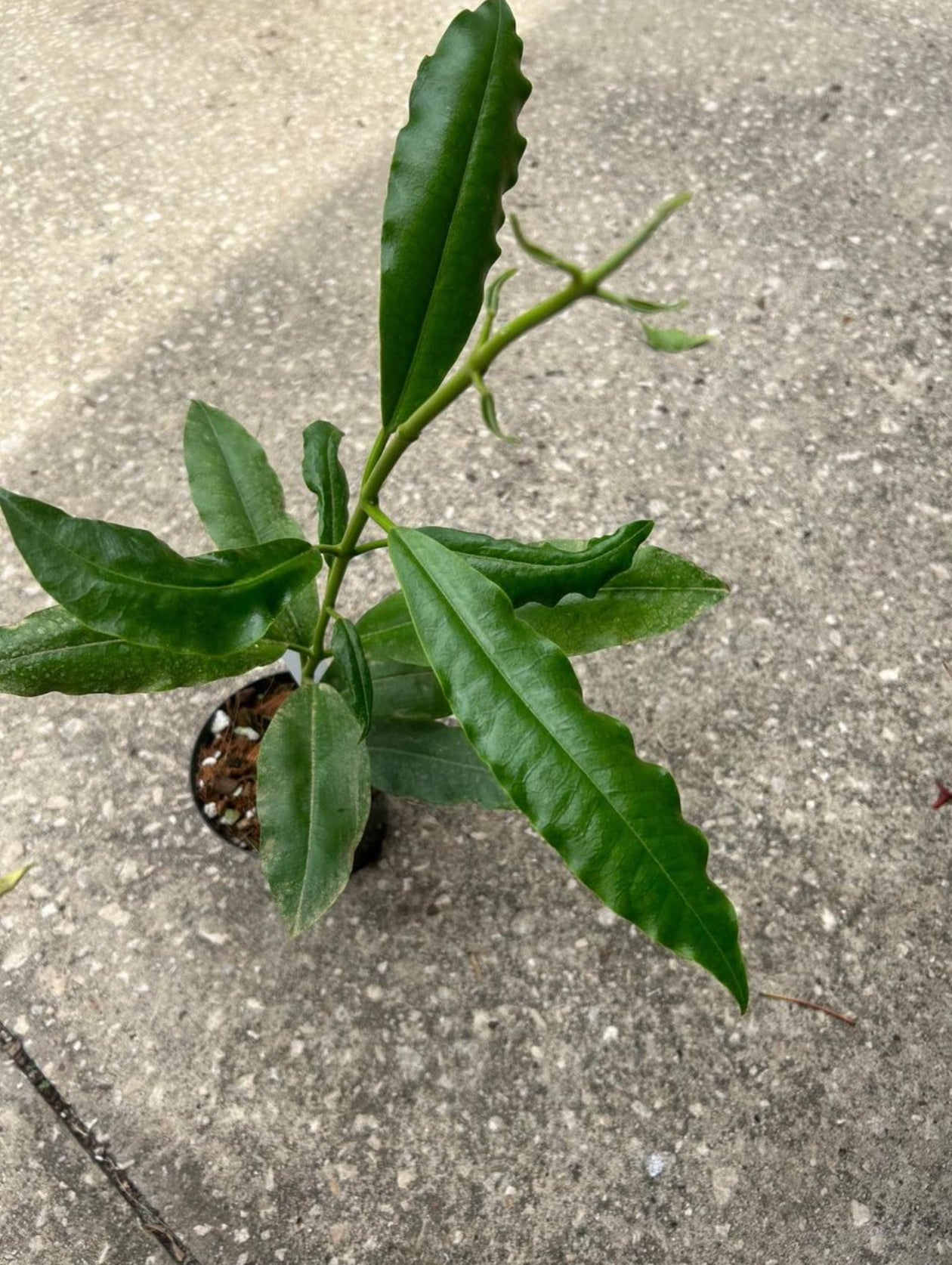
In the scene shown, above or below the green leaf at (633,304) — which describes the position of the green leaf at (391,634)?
below

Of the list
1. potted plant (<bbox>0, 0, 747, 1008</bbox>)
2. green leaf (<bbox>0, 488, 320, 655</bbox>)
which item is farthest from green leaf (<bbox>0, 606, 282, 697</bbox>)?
green leaf (<bbox>0, 488, 320, 655</bbox>)

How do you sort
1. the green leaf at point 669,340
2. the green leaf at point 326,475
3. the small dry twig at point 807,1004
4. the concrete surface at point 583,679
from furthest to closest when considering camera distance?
1. the small dry twig at point 807,1004
2. the concrete surface at point 583,679
3. the green leaf at point 326,475
4. the green leaf at point 669,340

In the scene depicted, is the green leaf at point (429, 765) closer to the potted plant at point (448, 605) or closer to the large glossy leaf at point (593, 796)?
the potted plant at point (448, 605)

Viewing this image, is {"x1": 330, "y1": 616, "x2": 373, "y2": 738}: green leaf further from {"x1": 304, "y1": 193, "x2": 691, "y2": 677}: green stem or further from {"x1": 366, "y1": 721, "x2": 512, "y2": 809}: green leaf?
{"x1": 366, "y1": 721, "x2": 512, "y2": 809}: green leaf

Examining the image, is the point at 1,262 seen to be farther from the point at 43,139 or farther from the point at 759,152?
the point at 759,152

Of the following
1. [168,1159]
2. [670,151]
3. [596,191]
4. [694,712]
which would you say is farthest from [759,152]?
[168,1159]

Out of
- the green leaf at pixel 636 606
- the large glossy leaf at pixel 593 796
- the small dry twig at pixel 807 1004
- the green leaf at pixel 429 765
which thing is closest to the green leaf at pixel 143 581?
the large glossy leaf at pixel 593 796
